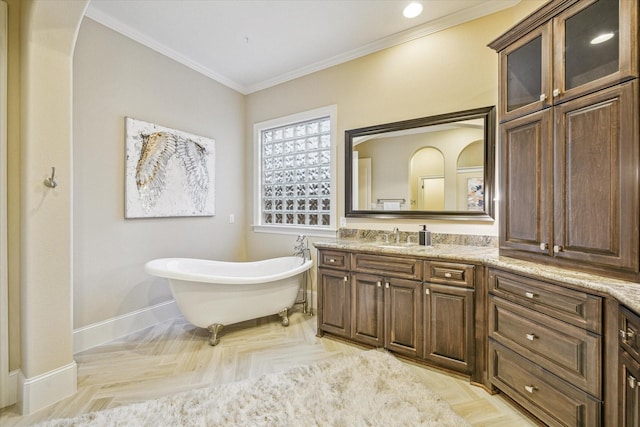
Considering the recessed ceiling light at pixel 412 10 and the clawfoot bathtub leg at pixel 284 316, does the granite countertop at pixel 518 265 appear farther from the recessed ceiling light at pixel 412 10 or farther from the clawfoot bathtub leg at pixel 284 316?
the recessed ceiling light at pixel 412 10

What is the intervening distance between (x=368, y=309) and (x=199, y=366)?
1440 millimetres

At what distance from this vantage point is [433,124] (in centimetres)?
255

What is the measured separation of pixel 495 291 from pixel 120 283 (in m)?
3.21

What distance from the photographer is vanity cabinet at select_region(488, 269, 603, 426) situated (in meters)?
1.29

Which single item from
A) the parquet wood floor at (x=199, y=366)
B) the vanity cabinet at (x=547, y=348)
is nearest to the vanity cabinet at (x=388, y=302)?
the parquet wood floor at (x=199, y=366)

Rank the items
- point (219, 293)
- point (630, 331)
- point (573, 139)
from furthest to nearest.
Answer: point (219, 293)
point (573, 139)
point (630, 331)

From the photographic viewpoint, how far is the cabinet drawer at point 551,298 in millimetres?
1285

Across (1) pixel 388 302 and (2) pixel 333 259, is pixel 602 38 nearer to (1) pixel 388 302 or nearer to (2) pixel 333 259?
(1) pixel 388 302

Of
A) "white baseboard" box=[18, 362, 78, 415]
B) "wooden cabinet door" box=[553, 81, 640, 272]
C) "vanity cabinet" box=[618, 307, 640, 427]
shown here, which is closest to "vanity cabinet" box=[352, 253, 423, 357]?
"wooden cabinet door" box=[553, 81, 640, 272]

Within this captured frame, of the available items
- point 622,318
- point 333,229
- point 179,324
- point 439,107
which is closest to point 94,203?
point 179,324

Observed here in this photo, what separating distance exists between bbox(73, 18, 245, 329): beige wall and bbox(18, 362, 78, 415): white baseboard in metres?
0.69

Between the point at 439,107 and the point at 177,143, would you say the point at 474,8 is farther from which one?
the point at 177,143

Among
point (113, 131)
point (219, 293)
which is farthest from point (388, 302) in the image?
point (113, 131)

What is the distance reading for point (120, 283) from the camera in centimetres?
264
